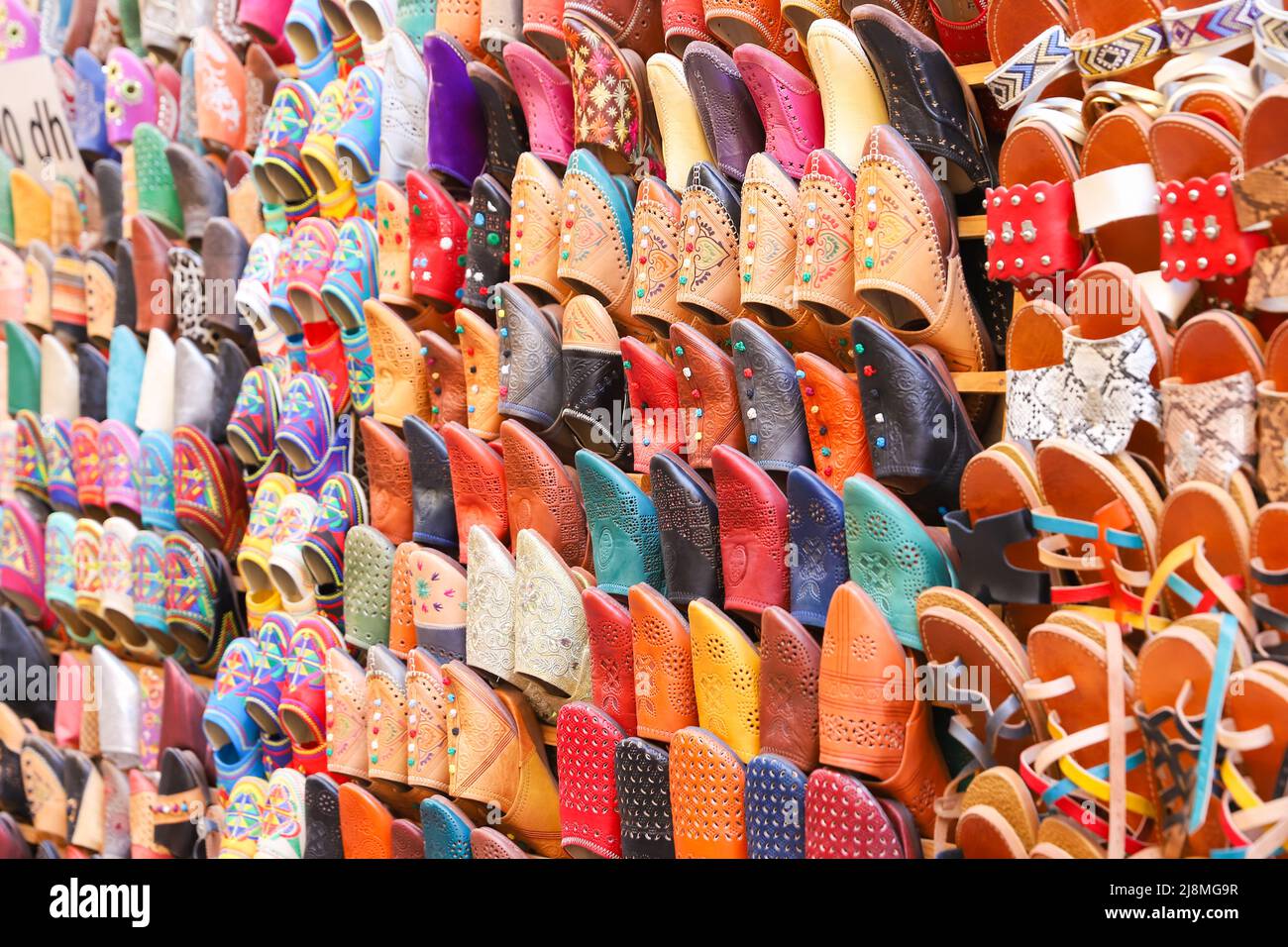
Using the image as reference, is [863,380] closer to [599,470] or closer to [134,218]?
[599,470]

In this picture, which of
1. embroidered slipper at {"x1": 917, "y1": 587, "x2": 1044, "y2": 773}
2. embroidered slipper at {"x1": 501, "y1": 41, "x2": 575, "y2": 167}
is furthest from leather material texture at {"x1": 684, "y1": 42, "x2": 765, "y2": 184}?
embroidered slipper at {"x1": 917, "y1": 587, "x2": 1044, "y2": 773}

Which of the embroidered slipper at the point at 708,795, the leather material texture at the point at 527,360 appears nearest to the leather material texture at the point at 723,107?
the leather material texture at the point at 527,360

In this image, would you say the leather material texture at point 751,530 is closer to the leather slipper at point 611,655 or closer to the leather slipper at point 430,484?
the leather slipper at point 611,655

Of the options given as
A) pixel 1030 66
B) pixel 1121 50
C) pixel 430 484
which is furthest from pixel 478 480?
pixel 1121 50

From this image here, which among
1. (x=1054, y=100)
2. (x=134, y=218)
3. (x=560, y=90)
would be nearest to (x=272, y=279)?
(x=134, y=218)

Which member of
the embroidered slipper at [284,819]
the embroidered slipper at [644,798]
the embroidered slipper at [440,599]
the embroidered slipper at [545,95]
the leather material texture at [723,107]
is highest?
the embroidered slipper at [545,95]

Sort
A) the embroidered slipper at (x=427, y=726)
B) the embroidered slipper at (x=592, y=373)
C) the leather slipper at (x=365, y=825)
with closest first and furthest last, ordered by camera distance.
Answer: the embroidered slipper at (x=592, y=373) < the embroidered slipper at (x=427, y=726) < the leather slipper at (x=365, y=825)

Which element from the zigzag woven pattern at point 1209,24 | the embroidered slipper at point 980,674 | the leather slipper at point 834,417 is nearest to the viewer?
the zigzag woven pattern at point 1209,24

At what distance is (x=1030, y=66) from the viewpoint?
71.5 inches

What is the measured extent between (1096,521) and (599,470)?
84 centimetres

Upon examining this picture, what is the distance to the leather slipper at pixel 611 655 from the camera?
2.26 metres

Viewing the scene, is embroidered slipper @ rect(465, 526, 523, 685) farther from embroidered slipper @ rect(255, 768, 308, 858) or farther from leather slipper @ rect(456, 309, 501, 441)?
embroidered slipper @ rect(255, 768, 308, 858)

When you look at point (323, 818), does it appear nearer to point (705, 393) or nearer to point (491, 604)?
point (491, 604)

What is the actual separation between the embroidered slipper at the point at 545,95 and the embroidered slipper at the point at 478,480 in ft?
1.71
